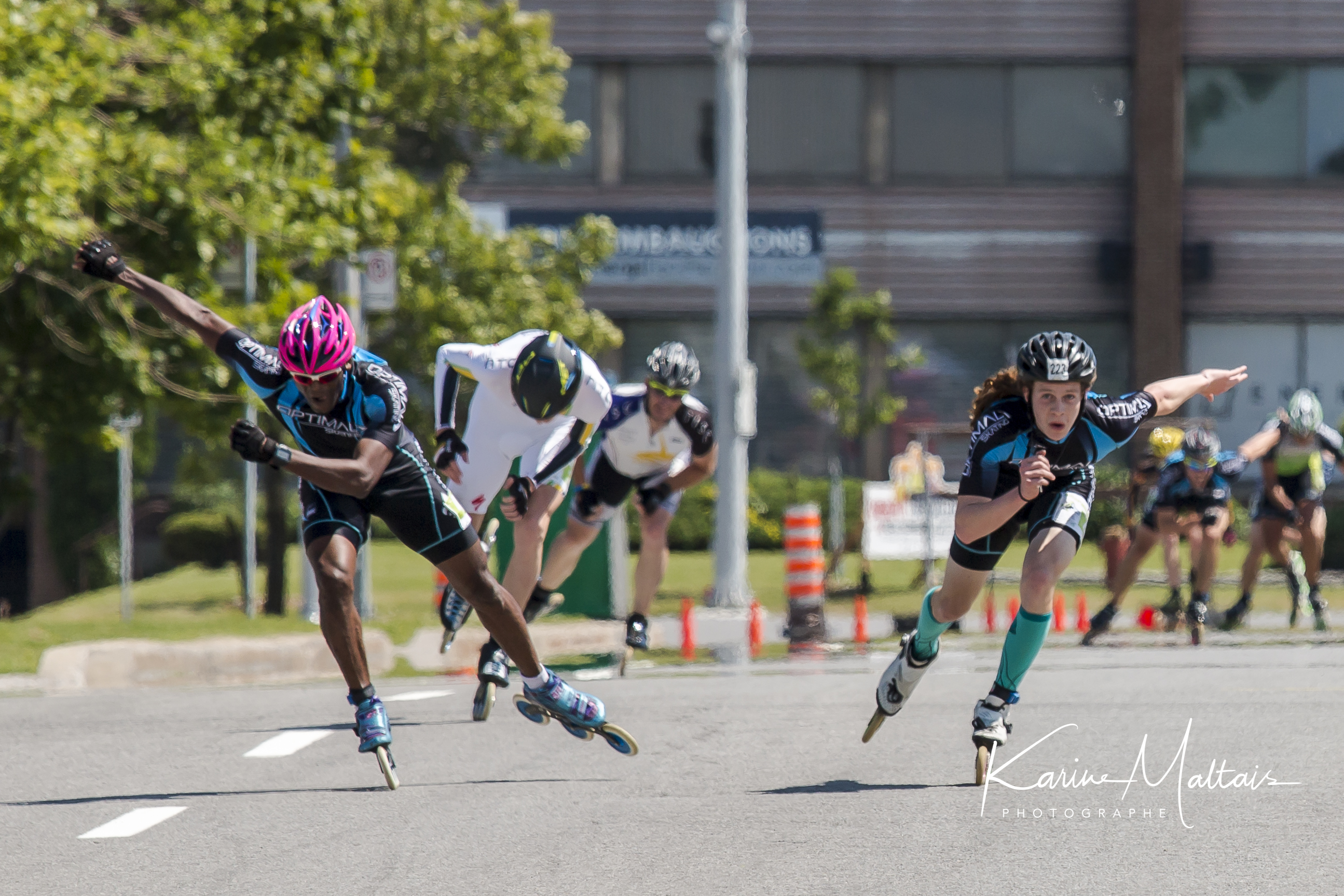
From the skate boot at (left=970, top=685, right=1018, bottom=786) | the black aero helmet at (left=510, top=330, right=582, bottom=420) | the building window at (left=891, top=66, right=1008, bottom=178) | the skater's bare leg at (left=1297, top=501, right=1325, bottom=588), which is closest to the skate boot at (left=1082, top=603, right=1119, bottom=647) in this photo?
the skater's bare leg at (left=1297, top=501, right=1325, bottom=588)

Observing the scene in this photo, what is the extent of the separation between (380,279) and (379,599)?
549cm

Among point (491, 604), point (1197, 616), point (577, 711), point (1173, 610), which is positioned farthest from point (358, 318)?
point (577, 711)

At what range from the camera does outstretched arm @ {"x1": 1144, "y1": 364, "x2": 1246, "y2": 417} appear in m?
8.00

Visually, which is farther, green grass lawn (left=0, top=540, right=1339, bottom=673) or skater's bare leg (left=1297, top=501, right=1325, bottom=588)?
skater's bare leg (left=1297, top=501, right=1325, bottom=588)

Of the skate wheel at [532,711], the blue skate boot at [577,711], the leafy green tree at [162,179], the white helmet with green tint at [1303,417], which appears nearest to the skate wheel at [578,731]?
the blue skate boot at [577,711]

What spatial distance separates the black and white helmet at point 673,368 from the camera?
11453 millimetres

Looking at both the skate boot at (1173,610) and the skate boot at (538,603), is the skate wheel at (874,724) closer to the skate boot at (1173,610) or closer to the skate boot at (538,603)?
the skate boot at (538,603)

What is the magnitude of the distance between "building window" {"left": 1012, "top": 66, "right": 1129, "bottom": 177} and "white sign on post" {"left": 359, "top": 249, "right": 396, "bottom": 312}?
16.0m

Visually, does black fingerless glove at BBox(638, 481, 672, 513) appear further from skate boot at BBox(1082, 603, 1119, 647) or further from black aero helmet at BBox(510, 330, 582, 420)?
skate boot at BBox(1082, 603, 1119, 647)

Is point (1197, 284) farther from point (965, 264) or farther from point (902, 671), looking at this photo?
point (902, 671)

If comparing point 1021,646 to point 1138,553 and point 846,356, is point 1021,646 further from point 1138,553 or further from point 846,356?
point 846,356

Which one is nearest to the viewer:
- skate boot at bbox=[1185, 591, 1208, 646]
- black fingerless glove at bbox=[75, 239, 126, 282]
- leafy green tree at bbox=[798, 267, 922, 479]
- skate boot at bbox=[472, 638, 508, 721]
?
black fingerless glove at bbox=[75, 239, 126, 282]

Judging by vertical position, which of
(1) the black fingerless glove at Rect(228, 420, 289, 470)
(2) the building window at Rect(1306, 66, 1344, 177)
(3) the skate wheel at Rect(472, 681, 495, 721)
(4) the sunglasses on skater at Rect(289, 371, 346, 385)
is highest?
(2) the building window at Rect(1306, 66, 1344, 177)

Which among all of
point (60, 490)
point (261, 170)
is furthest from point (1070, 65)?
point (261, 170)
